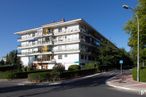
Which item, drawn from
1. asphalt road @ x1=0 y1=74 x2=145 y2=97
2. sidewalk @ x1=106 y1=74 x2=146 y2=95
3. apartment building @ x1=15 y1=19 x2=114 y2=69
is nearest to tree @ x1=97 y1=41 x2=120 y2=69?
apartment building @ x1=15 y1=19 x2=114 y2=69

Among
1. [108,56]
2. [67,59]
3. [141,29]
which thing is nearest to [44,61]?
[67,59]

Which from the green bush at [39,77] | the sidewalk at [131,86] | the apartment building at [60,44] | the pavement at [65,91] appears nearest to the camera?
the pavement at [65,91]

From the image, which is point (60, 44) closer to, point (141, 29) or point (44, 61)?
point (44, 61)

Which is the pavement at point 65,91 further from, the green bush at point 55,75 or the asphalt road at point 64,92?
the green bush at point 55,75

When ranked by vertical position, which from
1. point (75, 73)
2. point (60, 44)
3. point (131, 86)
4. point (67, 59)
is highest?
point (60, 44)

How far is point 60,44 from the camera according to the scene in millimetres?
78312

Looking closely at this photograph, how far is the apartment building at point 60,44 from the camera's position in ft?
245

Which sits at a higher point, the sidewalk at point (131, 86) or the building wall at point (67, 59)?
the building wall at point (67, 59)

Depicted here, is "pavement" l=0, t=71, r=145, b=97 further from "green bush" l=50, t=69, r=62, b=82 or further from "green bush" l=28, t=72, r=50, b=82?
"green bush" l=50, t=69, r=62, b=82

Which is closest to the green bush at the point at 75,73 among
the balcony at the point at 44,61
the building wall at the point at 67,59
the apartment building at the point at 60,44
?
the building wall at the point at 67,59

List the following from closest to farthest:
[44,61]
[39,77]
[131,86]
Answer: [131,86], [39,77], [44,61]

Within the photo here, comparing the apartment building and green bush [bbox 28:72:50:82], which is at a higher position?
the apartment building

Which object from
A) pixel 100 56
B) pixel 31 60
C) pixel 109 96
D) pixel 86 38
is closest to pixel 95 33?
pixel 86 38

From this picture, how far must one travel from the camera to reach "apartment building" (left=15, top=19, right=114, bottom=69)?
7462cm
